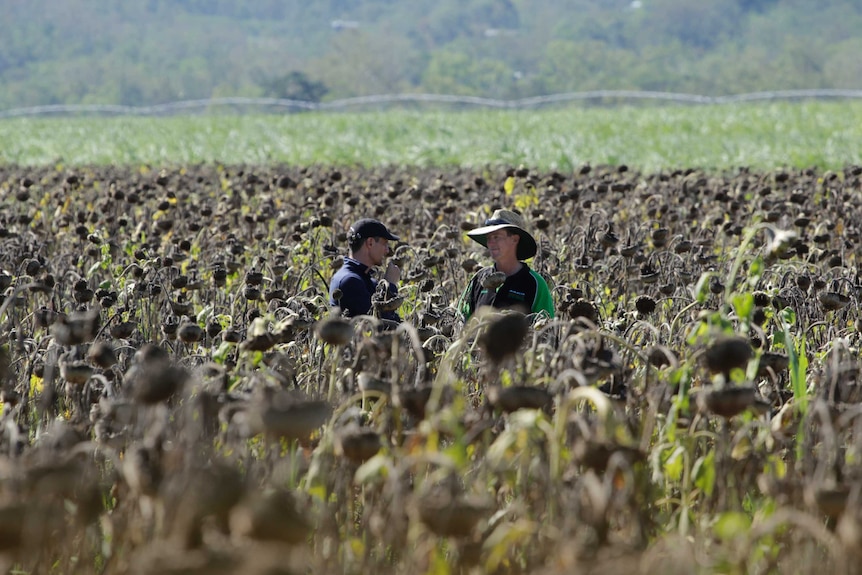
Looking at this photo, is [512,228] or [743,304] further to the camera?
[512,228]

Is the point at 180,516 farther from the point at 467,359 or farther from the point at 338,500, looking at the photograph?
the point at 467,359

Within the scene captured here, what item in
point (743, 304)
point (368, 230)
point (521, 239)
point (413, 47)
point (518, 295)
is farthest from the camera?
point (413, 47)

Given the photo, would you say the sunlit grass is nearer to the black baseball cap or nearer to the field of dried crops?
the black baseball cap

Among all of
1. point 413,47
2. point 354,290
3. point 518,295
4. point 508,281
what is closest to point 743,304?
point 518,295

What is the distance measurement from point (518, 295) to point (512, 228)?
0.37m

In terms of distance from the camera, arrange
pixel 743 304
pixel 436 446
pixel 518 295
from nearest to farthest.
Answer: pixel 436 446 → pixel 743 304 → pixel 518 295

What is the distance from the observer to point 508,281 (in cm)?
577

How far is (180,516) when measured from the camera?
5.90 feet

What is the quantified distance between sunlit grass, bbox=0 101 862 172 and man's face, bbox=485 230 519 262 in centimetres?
1127

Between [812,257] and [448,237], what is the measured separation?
7.22ft

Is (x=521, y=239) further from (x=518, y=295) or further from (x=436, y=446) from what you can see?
(x=436, y=446)

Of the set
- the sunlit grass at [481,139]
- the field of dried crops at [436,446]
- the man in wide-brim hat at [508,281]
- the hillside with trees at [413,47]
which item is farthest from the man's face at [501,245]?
the hillside with trees at [413,47]

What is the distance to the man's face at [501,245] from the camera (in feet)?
19.2

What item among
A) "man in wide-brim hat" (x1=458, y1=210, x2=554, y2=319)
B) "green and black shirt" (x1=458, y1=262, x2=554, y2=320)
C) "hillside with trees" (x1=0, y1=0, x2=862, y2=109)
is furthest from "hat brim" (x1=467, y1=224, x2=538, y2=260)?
"hillside with trees" (x1=0, y1=0, x2=862, y2=109)
